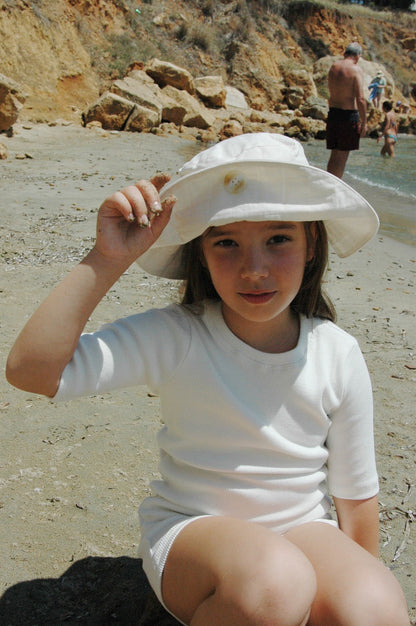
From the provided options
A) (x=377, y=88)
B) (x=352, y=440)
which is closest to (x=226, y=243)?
(x=352, y=440)

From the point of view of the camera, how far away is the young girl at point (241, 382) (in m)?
1.34

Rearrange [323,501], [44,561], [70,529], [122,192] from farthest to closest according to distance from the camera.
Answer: [70,529] < [44,561] < [323,501] < [122,192]

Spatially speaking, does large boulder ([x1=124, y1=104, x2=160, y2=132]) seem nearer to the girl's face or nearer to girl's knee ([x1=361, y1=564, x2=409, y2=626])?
the girl's face

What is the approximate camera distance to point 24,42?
16.4 m

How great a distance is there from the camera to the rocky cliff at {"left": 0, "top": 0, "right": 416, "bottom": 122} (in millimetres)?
16203

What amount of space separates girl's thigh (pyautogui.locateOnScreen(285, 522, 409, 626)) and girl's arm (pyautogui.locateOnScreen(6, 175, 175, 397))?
70 cm

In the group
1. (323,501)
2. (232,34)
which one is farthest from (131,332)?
(232,34)

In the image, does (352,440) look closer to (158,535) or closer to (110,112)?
(158,535)

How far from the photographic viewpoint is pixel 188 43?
25672 mm

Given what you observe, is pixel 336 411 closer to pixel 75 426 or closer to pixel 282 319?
pixel 282 319

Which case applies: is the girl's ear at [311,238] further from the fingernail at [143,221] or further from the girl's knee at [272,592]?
the girl's knee at [272,592]

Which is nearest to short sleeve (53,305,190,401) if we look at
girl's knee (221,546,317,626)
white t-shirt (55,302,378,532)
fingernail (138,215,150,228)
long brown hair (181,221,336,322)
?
white t-shirt (55,302,378,532)

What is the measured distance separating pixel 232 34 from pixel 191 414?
29.6 meters

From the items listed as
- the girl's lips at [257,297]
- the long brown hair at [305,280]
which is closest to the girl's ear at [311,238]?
the long brown hair at [305,280]
